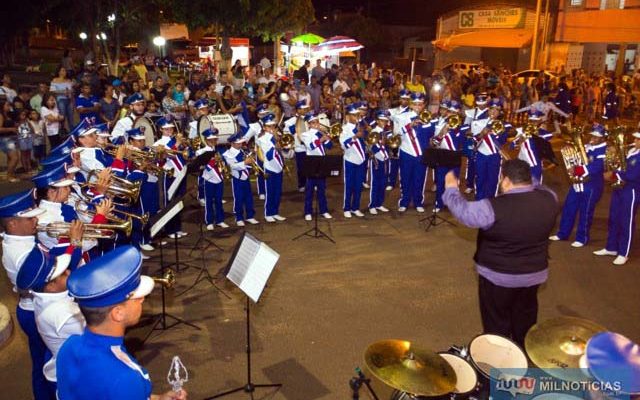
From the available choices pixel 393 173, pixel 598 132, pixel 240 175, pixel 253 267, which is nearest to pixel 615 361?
pixel 253 267

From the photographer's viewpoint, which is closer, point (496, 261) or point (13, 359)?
point (496, 261)

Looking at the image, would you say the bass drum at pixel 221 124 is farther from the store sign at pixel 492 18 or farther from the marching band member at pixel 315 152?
the store sign at pixel 492 18

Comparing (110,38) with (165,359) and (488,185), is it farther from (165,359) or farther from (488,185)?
(165,359)

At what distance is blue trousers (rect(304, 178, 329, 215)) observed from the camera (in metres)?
11.3

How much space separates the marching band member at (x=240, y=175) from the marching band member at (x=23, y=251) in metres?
5.56

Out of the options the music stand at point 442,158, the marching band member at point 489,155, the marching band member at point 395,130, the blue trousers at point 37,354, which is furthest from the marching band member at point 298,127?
the blue trousers at point 37,354

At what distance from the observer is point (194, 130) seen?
40.9 ft

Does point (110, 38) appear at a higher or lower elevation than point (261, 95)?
higher

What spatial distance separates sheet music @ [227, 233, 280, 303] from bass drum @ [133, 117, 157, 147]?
21.4 ft

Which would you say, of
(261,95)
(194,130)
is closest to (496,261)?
(194,130)

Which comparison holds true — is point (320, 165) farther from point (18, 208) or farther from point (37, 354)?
point (37, 354)

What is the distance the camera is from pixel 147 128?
448 inches

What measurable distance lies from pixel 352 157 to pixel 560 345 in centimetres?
771

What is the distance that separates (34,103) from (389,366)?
1476cm
